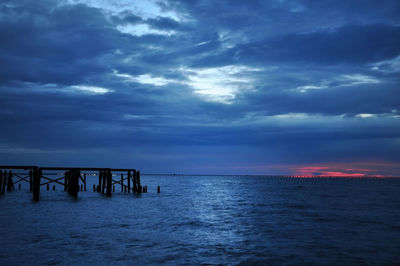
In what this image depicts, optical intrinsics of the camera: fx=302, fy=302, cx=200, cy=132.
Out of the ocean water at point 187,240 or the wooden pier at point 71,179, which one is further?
the wooden pier at point 71,179

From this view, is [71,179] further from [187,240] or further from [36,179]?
[187,240]

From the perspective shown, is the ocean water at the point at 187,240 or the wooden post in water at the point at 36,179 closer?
the ocean water at the point at 187,240

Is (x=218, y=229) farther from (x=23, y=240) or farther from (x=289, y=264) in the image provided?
(x=23, y=240)

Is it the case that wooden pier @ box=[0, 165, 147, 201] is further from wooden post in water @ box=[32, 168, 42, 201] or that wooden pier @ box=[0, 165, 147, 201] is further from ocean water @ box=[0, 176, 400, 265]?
ocean water @ box=[0, 176, 400, 265]

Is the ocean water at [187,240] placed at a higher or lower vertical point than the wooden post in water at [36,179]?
lower

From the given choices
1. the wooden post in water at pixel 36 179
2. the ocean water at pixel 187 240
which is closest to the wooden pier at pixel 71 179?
the wooden post in water at pixel 36 179

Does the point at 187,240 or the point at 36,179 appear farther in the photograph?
the point at 36,179

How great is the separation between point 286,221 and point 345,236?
6.71 meters

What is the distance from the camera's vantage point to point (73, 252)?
13.6 metres

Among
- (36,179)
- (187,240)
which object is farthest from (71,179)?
(187,240)

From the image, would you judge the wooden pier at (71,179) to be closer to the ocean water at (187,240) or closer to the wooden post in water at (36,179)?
the wooden post in water at (36,179)

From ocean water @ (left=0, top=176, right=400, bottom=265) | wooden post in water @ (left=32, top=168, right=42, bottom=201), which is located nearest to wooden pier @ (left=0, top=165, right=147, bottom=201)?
wooden post in water @ (left=32, top=168, right=42, bottom=201)

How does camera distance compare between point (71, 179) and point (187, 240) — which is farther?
point (71, 179)

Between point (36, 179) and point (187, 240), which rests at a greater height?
point (36, 179)
